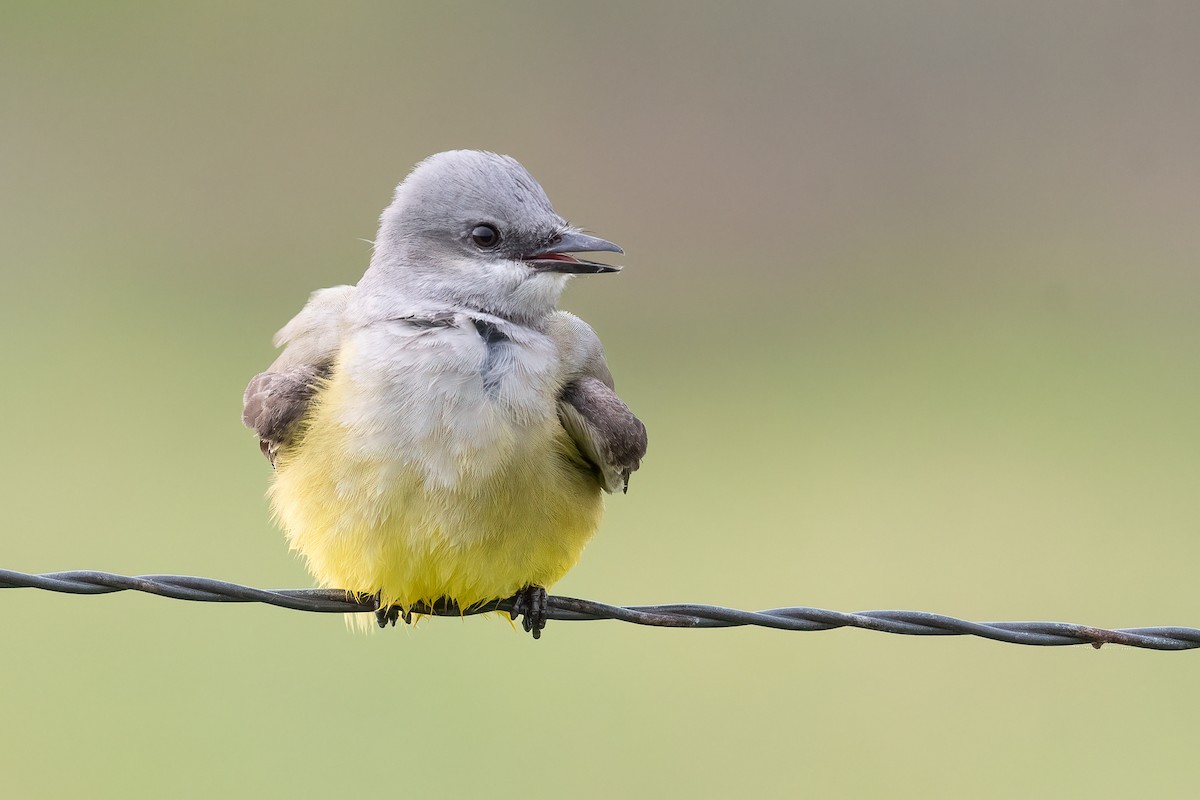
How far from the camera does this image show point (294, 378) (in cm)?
490

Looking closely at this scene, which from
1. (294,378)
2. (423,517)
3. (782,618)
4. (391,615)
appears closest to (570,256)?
(294,378)

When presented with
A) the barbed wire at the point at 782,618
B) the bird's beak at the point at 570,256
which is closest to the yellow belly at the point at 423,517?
the barbed wire at the point at 782,618

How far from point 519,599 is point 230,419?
696 centimetres

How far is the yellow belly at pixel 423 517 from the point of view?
4.60m

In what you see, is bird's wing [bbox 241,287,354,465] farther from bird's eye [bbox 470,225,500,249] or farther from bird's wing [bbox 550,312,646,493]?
bird's wing [bbox 550,312,646,493]

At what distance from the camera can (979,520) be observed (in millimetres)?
11336

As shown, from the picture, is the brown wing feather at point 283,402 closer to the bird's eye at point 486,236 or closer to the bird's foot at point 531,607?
the bird's eye at point 486,236

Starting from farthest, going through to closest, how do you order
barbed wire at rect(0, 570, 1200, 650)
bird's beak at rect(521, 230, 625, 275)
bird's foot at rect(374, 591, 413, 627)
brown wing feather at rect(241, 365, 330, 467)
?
1. bird's beak at rect(521, 230, 625, 275)
2. bird's foot at rect(374, 591, 413, 627)
3. brown wing feather at rect(241, 365, 330, 467)
4. barbed wire at rect(0, 570, 1200, 650)

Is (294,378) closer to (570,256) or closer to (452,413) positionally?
(452,413)

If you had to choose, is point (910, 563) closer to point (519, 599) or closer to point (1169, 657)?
point (1169, 657)

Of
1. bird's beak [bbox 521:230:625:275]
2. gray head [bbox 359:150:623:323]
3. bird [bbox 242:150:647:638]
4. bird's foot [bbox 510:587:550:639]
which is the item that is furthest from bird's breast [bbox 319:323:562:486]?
bird's foot [bbox 510:587:550:639]

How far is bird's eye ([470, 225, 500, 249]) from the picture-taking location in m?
5.31

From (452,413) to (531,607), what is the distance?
74 cm

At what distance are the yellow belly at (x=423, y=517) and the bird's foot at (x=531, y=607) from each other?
44mm
